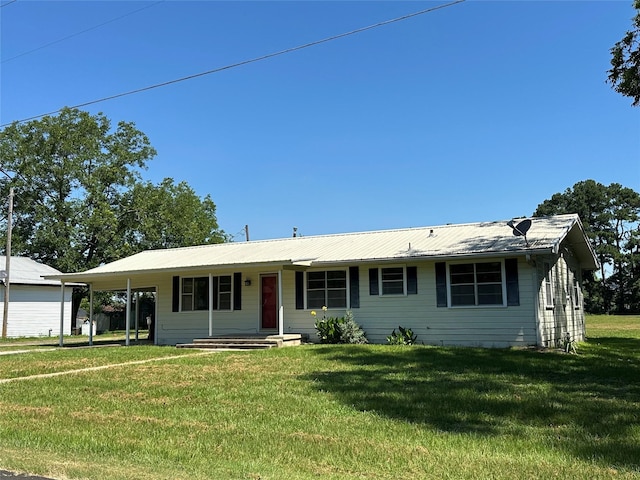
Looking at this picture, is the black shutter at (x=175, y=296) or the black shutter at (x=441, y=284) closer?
the black shutter at (x=441, y=284)

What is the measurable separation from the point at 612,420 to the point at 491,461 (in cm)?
249

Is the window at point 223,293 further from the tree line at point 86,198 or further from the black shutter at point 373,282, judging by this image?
the tree line at point 86,198

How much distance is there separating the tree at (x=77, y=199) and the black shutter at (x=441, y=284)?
25198mm

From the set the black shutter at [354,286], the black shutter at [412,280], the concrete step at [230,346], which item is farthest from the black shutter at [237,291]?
the black shutter at [412,280]

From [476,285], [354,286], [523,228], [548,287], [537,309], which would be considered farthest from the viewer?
[354,286]

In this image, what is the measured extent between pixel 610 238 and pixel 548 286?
1759 inches

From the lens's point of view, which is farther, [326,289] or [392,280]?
[326,289]

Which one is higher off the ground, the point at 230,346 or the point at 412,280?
the point at 412,280

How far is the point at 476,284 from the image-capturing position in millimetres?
15461

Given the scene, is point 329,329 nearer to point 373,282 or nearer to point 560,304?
point 373,282

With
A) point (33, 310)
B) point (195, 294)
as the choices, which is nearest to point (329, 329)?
point (195, 294)

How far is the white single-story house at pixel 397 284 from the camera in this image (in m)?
15.0

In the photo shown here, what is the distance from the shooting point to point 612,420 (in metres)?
6.92

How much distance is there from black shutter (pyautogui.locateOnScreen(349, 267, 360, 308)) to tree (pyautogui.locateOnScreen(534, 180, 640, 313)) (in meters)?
43.3
